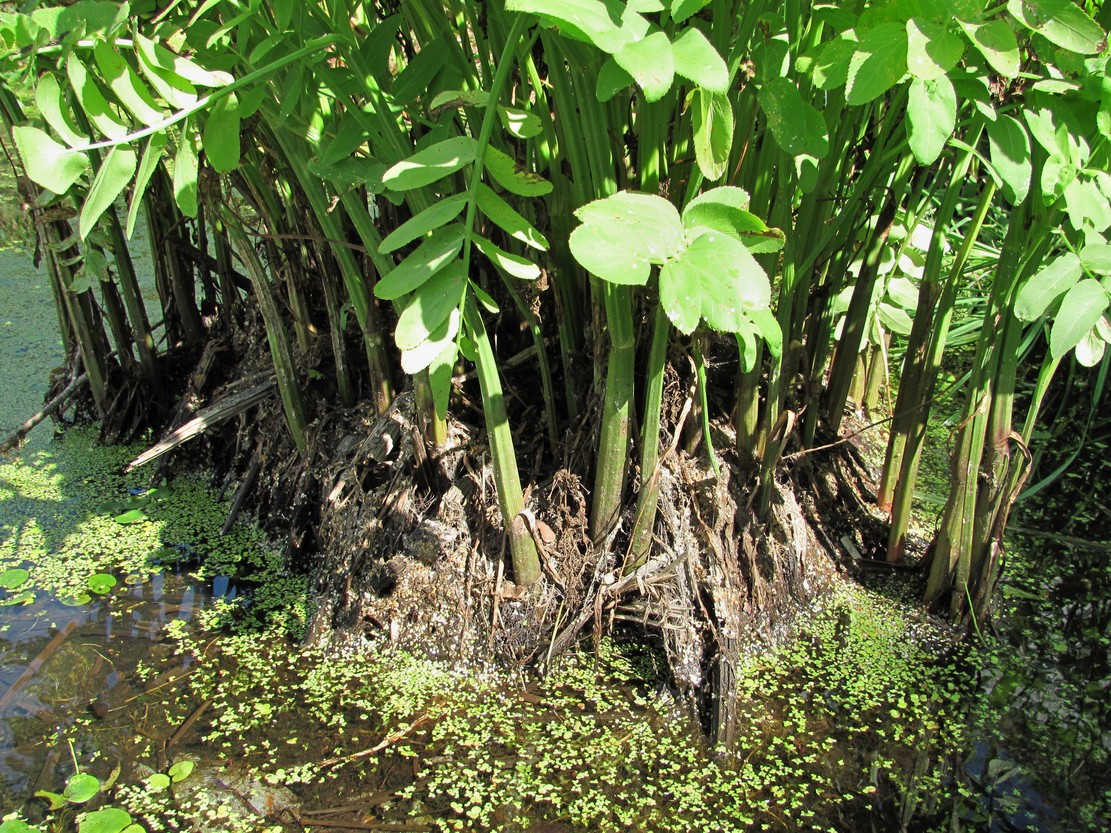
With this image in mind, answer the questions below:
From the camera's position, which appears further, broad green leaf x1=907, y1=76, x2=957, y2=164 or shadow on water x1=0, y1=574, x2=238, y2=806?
shadow on water x1=0, y1=574, x2=238, y2=806

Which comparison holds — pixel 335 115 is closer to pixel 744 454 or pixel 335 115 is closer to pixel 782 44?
pixel 782 44

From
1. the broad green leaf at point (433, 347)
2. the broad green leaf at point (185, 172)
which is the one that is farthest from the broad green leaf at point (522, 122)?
the broad green leaf at point (185, 172)

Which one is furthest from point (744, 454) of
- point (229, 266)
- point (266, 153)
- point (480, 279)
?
point (229, 266)

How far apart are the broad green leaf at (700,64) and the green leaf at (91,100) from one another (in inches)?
25.0

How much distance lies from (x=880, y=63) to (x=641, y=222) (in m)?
0.31

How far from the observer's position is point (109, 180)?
1145 mm

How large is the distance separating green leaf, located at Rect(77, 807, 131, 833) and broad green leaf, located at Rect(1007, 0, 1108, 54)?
154cm

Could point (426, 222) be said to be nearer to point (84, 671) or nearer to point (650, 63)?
point (650, 63)

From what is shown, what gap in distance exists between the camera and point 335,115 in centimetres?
150

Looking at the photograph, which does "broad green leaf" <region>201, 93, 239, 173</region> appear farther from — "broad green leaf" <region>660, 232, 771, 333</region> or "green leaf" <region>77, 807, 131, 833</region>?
"green leaf" <region>77, 807, 131, 833</region>

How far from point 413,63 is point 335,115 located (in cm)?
20

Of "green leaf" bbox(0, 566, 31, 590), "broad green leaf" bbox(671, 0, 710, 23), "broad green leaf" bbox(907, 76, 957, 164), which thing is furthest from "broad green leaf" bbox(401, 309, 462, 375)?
"green leaf" bbox(0, 566, 31, 590)

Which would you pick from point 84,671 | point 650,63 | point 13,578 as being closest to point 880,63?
point 650,63

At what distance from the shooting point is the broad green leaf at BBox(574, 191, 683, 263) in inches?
39.4
